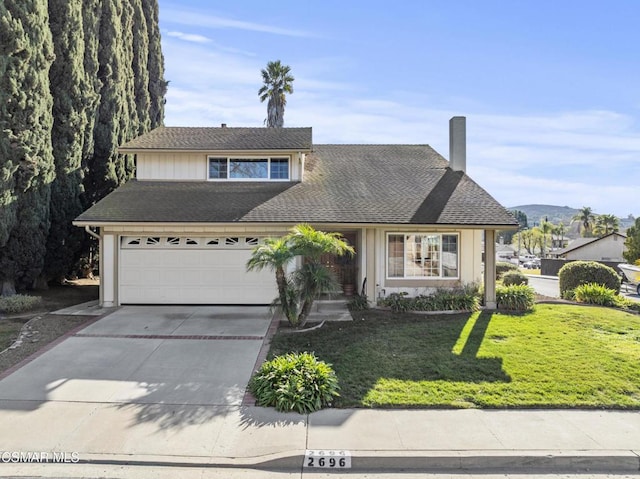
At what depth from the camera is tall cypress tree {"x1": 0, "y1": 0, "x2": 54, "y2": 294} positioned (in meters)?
11.1

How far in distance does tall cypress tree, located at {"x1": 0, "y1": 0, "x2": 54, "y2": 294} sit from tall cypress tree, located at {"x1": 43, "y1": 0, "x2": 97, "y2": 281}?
0.79 meters

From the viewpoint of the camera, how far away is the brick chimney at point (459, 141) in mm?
15555

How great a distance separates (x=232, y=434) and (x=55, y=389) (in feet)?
10.8

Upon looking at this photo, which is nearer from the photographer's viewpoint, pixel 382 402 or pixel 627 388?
pixel 382 402

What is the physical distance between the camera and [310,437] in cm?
493

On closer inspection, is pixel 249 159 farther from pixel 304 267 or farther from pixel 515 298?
pixel 515 298

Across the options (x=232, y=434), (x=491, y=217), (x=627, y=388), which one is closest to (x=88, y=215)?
(x=232, y=434)

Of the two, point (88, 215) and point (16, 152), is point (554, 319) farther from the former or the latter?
point (16, 152)

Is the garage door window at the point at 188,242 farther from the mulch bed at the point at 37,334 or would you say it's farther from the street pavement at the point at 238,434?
the street pavement at the point at 238,434

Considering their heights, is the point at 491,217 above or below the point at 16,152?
below

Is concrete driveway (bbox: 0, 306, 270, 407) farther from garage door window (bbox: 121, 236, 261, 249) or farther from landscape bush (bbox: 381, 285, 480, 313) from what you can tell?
landscape bush (bbox: 381, 285, 480, 313)

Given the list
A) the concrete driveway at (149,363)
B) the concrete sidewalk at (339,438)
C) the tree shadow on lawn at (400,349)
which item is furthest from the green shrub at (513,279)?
the concrete sidewalk at (339,438)

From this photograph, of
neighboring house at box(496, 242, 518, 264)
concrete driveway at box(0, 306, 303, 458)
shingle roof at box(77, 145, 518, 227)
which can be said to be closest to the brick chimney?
shingle roof at box(77, 145, 518, 227)

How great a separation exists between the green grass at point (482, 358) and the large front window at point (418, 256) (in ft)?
6.43
